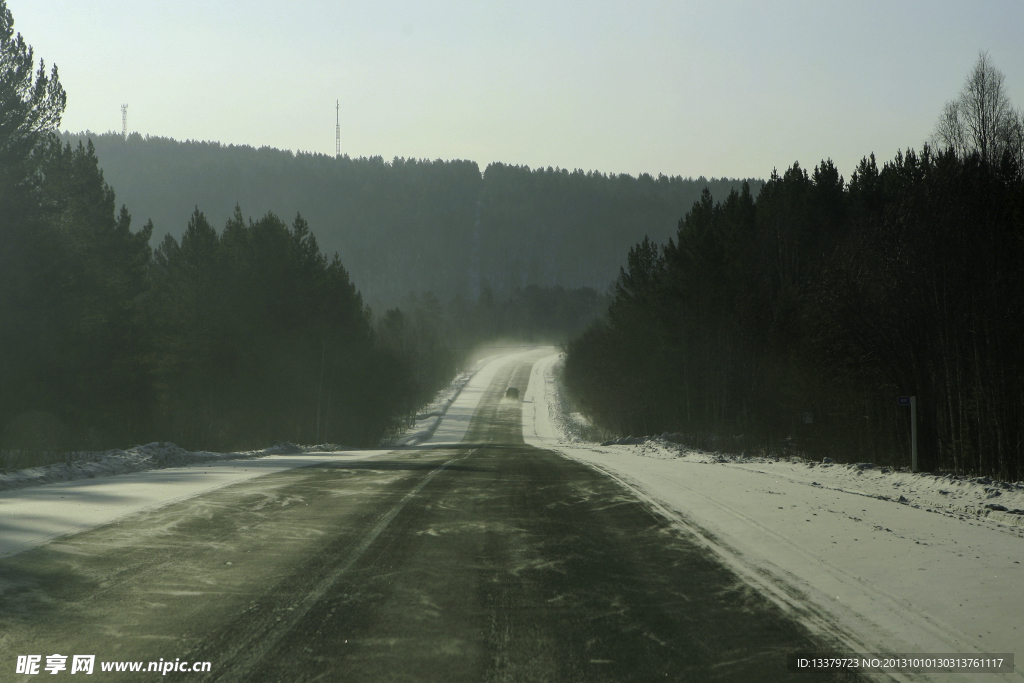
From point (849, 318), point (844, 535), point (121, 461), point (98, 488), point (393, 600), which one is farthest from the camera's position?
point (849, 318)

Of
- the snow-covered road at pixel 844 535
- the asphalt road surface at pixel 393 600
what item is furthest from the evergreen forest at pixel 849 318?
the asphalt road surface at pixel 393 600

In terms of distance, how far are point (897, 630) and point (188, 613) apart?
206 inches

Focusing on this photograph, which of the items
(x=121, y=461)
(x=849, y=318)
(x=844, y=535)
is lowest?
(x=844, y=535)

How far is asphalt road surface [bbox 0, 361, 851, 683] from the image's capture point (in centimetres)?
477

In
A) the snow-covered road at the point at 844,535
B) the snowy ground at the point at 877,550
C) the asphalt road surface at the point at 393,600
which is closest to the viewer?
the asphalt road surface at the point at 393,600

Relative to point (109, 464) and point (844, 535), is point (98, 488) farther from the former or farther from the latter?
point (844, 535)

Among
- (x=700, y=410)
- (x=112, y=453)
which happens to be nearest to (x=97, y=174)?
(x=112, y=453)

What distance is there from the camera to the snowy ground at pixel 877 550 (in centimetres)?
555

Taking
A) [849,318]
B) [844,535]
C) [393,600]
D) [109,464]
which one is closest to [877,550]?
[844,535]

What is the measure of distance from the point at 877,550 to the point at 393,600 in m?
5.21

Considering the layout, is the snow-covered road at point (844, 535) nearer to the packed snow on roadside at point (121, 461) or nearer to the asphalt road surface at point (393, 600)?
the asphalt road surface at point (393, 600)

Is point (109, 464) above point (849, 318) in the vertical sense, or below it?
below

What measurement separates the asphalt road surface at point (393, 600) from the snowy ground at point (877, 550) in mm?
518

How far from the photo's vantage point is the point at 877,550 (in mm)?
7988
